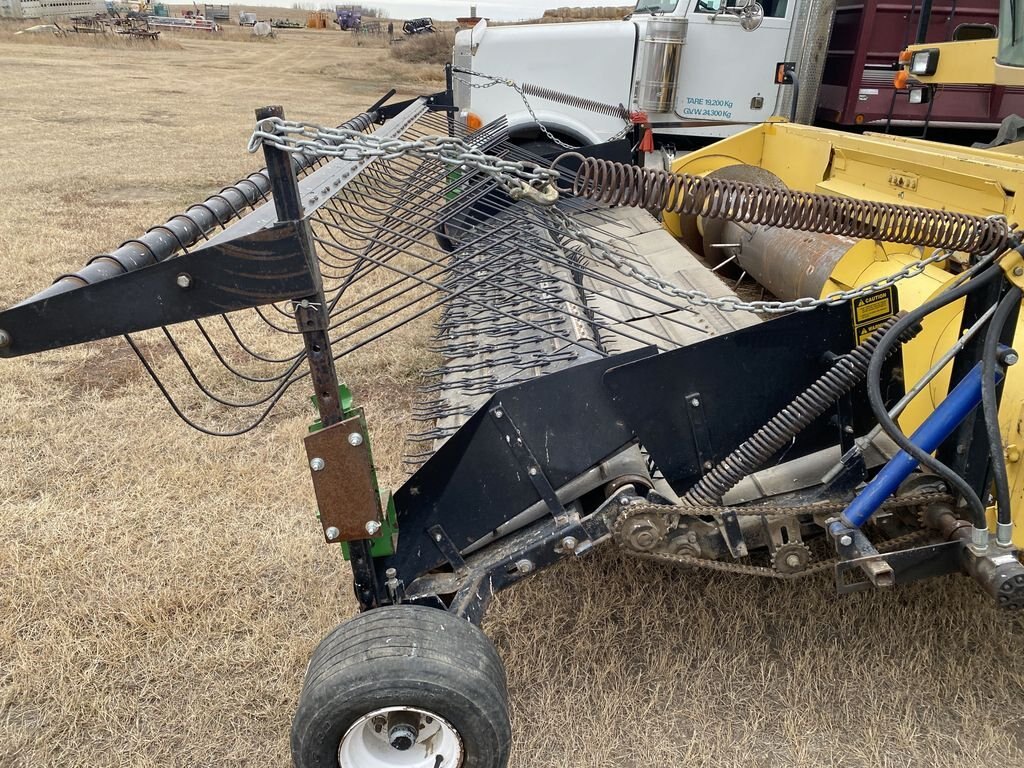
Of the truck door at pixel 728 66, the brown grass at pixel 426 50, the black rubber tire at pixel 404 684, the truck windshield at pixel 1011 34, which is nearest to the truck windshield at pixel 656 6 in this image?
the truck door at pixel 728 66

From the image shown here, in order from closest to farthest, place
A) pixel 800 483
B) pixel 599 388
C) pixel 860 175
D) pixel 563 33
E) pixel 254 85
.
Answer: pixel 599 388 < pixel 800 483 < pixel 860 175 < pixel 563 33 < pixel 254 85

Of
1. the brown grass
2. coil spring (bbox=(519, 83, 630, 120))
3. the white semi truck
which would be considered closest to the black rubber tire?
the white semi truck

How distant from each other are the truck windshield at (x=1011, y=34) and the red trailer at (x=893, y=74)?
3341 millimetres

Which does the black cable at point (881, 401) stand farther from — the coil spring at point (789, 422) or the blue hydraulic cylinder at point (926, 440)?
the coil spring at point (789, 422)

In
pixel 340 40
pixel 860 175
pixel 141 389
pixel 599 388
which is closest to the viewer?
pixel 599 388

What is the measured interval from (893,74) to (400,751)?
20.3ft

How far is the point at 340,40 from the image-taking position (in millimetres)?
46812

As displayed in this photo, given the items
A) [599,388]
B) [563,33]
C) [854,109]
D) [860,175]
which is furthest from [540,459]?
[854,109]

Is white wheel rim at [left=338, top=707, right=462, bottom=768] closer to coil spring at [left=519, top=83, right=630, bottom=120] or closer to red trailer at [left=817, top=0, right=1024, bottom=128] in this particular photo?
coil spring at [left=519, top=83, right=630, bottom=120]

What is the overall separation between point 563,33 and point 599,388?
4.65 m

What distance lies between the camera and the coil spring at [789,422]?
1962mm

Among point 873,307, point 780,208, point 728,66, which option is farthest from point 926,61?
point 780,208

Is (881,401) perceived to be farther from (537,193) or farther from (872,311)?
(537,193)

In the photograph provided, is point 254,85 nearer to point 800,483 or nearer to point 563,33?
point 563,33
